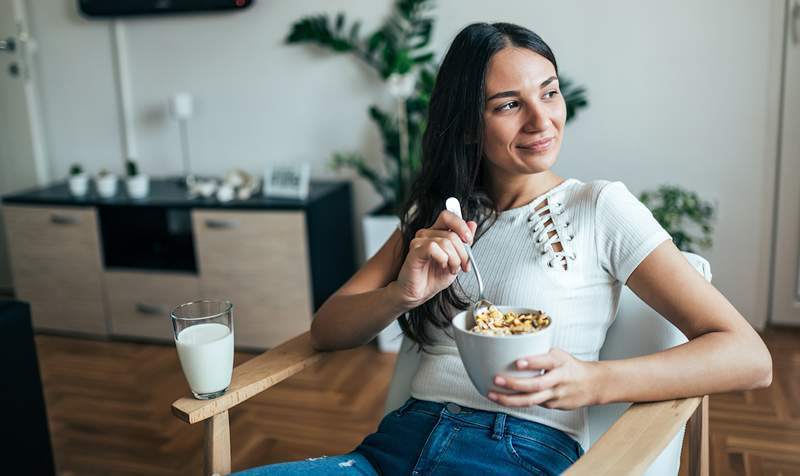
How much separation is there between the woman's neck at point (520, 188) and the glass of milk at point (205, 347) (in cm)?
54

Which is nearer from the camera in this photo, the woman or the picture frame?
the woman

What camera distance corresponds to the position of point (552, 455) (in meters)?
1.26

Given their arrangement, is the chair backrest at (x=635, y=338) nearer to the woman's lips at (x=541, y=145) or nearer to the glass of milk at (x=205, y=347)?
the woman's lips at (x=541, y=145)

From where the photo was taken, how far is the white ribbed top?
4.31 feet

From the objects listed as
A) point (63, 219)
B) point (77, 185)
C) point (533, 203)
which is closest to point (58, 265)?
point (63, 219)

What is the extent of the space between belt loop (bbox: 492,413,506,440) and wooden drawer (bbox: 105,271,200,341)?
219 cm

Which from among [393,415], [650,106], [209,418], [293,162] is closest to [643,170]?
[650,106]

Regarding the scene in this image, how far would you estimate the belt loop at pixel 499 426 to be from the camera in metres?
1.27

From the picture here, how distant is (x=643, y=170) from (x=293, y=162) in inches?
58.6

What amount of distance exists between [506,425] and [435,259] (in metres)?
0.31

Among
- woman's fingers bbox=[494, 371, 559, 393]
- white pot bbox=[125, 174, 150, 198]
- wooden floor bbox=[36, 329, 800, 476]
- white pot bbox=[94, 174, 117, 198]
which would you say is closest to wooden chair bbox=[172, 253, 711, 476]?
woman's fingers bbox=[494, 371, 559, 393]

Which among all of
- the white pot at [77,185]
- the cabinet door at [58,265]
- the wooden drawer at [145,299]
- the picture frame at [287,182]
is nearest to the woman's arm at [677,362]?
the picture frame at [287,182]

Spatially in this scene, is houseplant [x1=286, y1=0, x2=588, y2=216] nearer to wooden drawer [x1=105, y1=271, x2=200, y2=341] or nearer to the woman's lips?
wooden drawer [x1=105, y1=271, x2=200, y2=341]

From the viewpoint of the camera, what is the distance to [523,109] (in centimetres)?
137
